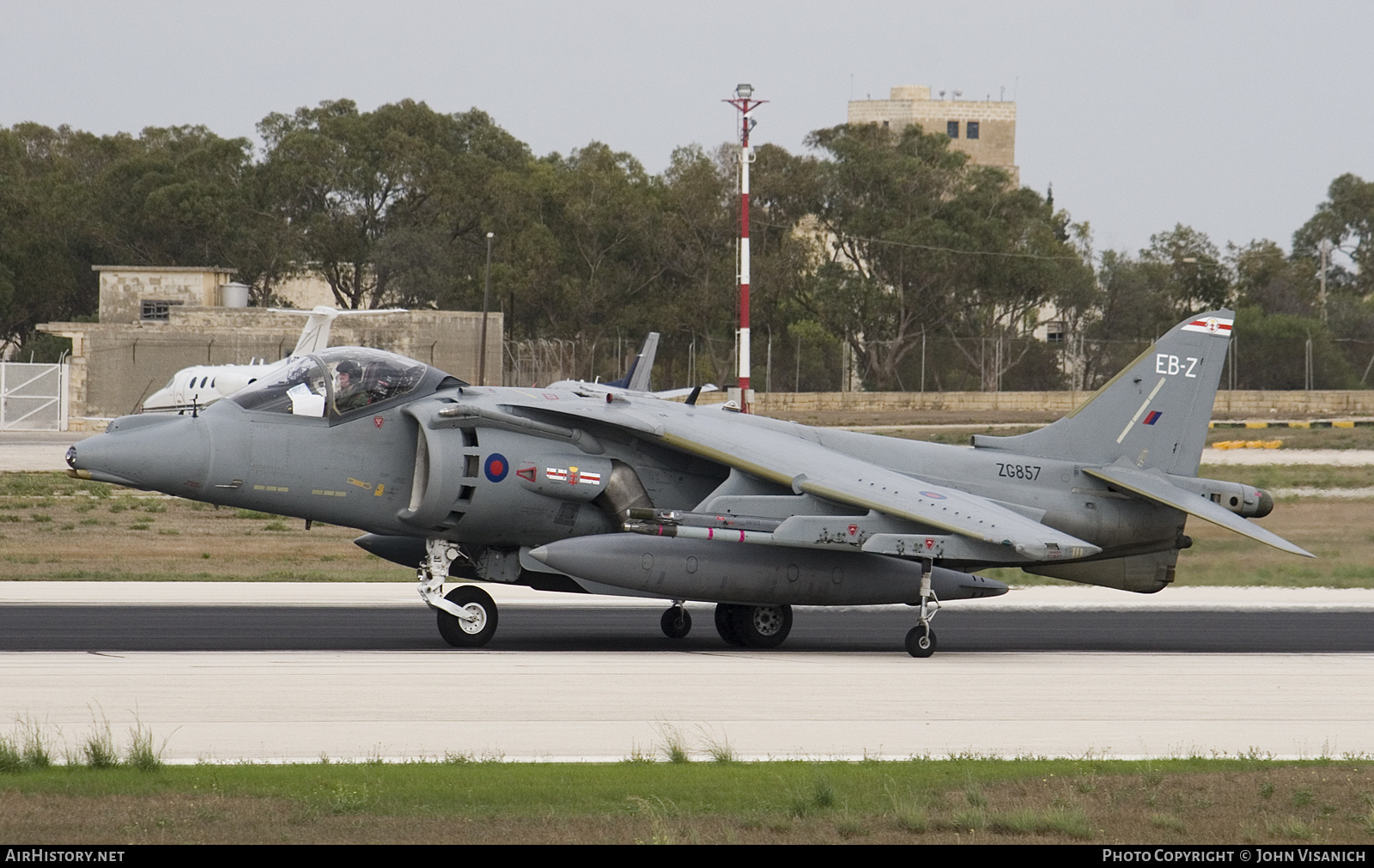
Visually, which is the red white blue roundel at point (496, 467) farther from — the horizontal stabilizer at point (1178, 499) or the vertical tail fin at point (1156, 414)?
the horizontal stabilizer at point (1178, 499)

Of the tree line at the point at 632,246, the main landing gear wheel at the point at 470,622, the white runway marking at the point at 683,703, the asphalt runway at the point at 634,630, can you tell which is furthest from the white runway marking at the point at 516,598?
the tree line at the point at 632,246

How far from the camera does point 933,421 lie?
67188 mm

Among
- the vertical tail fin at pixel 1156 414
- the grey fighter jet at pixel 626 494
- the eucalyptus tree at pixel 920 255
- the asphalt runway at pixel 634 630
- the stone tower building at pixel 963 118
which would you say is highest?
the stone tower building at pixel 963 118

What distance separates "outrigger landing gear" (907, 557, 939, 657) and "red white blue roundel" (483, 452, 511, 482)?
424cm

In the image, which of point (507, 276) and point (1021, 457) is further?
point (507, 276)

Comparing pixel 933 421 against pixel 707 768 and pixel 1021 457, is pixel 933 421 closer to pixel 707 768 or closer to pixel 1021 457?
pixel 1021 457

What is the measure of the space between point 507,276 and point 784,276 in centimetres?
1466

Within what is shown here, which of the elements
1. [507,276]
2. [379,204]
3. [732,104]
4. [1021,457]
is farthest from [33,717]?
[379,204]

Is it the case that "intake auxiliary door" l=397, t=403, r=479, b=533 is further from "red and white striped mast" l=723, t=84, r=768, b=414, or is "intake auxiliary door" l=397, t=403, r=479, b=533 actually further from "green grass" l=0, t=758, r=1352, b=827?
"red and white striped mast" l=723, t=84, r=768, b=414

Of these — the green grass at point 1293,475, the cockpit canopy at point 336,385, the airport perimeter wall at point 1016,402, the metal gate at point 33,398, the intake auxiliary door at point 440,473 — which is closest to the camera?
the intake auxiliary door at point 440,473

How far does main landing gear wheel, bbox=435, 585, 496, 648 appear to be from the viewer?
1565 centimetres

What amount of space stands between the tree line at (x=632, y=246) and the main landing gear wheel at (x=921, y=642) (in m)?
65.5

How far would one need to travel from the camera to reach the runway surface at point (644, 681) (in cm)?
1082

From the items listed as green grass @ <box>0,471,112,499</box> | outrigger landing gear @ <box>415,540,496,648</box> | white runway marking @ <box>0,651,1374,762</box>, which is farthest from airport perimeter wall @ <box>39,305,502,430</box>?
white runway marking @ <box>0,651,1374,762</box>
